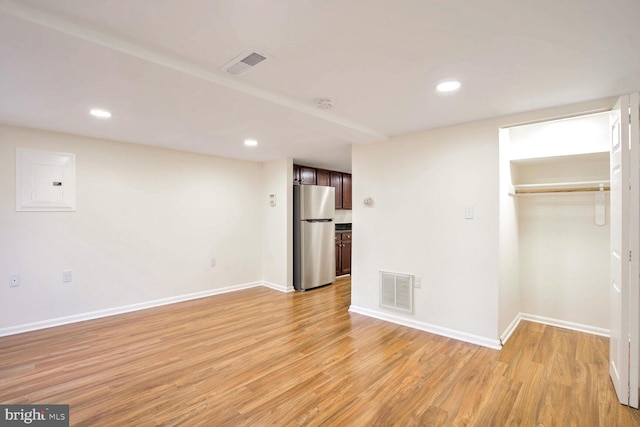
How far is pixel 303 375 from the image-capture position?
2.41m

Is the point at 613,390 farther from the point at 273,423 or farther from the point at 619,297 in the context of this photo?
the point at 273,423

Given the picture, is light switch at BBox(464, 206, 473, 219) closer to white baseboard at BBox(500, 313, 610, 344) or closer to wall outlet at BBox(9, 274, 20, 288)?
white baseboard at BBox(500, 313, 610, 344)

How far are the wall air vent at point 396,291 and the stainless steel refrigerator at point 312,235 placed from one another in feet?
5.56

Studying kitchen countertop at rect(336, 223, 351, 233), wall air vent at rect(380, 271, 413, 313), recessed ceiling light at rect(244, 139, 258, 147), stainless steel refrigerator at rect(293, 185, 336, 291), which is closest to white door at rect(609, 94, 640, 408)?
wall air vent at rect(380, 271, 413, 313)

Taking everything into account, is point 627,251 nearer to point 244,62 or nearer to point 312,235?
point 244,62

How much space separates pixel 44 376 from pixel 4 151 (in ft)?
7.99

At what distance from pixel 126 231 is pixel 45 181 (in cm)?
100

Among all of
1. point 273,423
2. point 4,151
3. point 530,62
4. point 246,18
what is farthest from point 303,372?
point 4,151

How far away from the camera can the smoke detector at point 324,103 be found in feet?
8.27

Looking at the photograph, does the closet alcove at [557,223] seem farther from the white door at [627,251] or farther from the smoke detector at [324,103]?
the smoke detector at [324,103]

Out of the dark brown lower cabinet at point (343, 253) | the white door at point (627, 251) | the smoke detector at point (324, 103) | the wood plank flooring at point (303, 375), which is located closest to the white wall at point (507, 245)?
the wood plank flooring at point (303, 375)

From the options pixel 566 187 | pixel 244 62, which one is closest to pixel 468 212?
pixel 566 187

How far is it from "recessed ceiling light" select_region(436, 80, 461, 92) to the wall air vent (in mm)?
2081

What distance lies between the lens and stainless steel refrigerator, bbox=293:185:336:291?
5.10 metres
